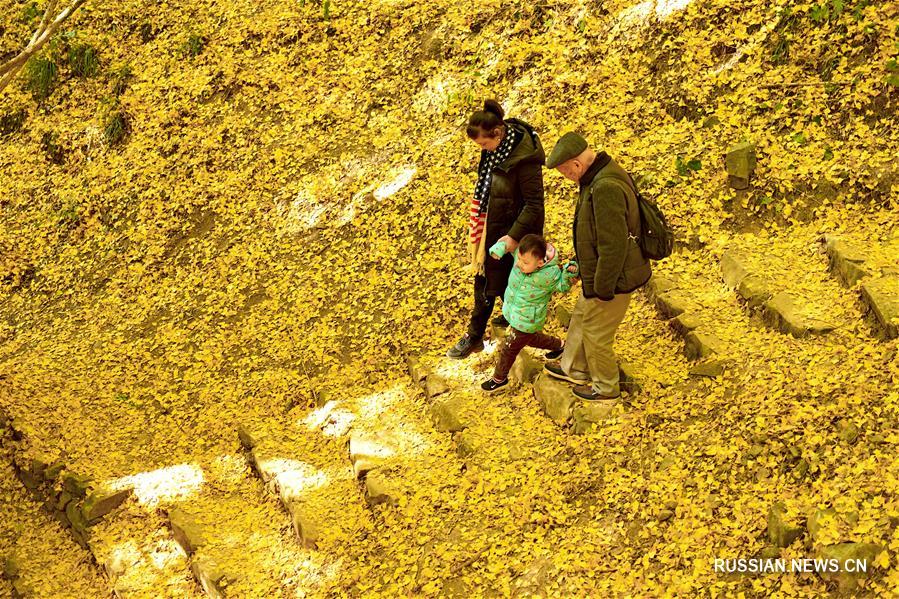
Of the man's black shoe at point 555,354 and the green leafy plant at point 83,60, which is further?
the green leafy plant at point 83,60

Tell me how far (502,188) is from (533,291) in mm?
985

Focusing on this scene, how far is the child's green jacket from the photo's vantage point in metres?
6.36

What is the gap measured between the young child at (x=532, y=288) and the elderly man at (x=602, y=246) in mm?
325

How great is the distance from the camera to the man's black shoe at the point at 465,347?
8047 millimetres

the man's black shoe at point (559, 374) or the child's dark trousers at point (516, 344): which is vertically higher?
the child's dark trousers at point (516, 344)

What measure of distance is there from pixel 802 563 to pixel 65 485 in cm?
802

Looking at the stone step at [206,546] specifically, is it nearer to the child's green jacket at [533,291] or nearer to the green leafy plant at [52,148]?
the child's green jacket at [533,291]

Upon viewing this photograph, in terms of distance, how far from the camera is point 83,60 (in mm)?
15242

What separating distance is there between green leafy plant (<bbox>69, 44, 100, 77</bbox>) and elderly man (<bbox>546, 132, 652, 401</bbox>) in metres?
13.0

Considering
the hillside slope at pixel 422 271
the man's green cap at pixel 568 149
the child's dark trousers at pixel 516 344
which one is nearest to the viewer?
the man's green cap at pixel 568 149

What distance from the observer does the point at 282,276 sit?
10766mm

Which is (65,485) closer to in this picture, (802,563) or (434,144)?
(434,144)

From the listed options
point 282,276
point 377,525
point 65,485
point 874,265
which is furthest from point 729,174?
point 65,485

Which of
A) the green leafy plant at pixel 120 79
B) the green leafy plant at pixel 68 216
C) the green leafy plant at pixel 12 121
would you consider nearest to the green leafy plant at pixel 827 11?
the green leafy plant at pixel 68 216
